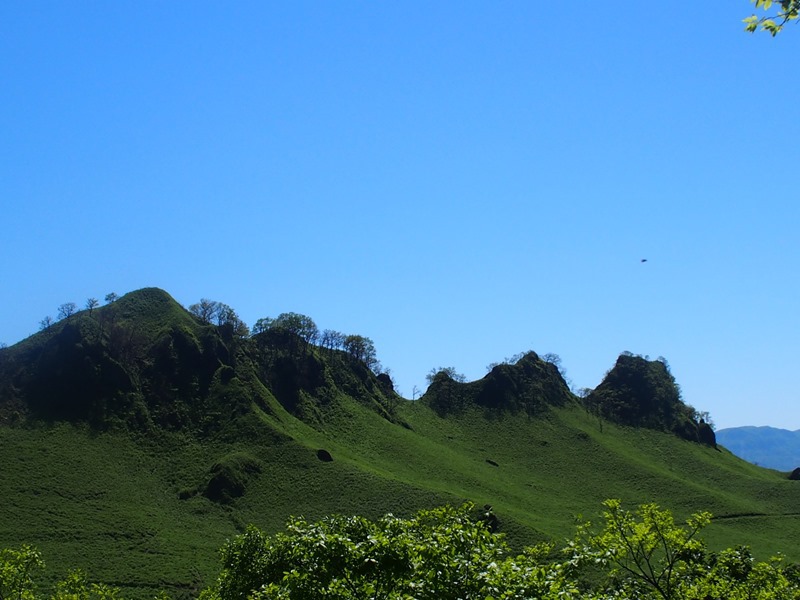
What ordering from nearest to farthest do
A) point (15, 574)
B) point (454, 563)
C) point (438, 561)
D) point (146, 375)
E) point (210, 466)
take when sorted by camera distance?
point (454, 563) → point (438, 561) → point (15, 574) → point (210, 466) → point (146, 375)

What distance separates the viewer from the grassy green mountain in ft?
387

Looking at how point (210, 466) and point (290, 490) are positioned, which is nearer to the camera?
point (290, 490)

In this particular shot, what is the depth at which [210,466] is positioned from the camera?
14888cm

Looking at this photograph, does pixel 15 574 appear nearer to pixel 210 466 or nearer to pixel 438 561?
pixel 438 561

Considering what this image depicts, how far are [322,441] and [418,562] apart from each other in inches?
5976

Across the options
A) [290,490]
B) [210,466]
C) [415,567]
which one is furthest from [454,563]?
[210,466]

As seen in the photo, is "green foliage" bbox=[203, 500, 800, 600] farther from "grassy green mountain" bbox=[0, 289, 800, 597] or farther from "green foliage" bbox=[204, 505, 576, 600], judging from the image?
"grassy green mountain" bbox=[0, 289, 800, 597]

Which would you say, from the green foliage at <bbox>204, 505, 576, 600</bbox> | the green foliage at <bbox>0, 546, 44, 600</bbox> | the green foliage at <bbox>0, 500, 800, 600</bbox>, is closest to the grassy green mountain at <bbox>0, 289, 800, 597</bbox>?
the green foliage at <bbox>0, 546, 44, 600</bbox>

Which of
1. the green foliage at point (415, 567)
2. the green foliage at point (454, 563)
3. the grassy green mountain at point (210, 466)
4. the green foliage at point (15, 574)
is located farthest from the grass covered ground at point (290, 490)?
the green foliage at point (415, 567)

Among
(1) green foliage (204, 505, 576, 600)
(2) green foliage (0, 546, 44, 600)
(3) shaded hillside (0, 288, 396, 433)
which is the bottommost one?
(2) green foliage (0, 546, 44, 600)

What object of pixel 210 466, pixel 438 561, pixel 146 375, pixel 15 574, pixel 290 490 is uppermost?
pixel 146 375

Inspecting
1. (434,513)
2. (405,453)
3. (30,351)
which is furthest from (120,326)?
(434,513)

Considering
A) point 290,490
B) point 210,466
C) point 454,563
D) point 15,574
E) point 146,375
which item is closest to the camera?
point 454,563

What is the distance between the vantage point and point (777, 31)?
14000mm
